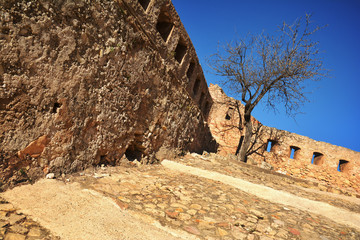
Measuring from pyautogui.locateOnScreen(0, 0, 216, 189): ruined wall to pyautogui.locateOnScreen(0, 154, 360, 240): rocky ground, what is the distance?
0.50 metres

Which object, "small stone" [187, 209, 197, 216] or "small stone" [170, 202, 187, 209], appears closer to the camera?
"small stone" [187, 209, 197, 216]

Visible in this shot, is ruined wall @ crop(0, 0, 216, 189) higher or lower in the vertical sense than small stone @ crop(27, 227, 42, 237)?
higher

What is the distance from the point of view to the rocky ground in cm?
239

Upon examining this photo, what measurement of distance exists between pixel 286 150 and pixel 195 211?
44.5 feet

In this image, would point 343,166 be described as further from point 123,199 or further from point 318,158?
point 123,199

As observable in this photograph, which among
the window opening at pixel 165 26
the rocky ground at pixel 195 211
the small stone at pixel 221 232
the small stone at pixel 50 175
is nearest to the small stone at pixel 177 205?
the rocky ground at pixel 195 211

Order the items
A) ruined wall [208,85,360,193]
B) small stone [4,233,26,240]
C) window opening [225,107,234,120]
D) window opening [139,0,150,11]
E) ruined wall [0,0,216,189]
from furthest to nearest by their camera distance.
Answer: window opening [225,107,234,120]
ruined wall [208,85,360,193]
window opening [139,0,150,11]
ruined wall [0,0,216,189]
small stone [4,233,26,240]

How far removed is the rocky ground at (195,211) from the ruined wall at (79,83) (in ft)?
1.66

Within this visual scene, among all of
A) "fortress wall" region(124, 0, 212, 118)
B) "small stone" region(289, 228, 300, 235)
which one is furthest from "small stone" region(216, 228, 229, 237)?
"fortress wall" region(124, 0, 212, 118)

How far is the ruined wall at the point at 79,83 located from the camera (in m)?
2.31

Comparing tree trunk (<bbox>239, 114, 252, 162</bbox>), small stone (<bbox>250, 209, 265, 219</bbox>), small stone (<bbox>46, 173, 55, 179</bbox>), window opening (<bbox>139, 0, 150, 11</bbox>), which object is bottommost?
small stone (<bbox>46, 173, 55, 179</bbox>)

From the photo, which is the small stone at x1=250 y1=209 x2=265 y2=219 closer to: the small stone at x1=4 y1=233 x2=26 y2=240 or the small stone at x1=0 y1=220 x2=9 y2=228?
the small stone at x1=4 y1=233 x2=26 y2=240

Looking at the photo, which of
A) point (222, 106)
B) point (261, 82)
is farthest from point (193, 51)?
point (222, 106)

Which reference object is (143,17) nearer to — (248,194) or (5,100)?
(5,100)
